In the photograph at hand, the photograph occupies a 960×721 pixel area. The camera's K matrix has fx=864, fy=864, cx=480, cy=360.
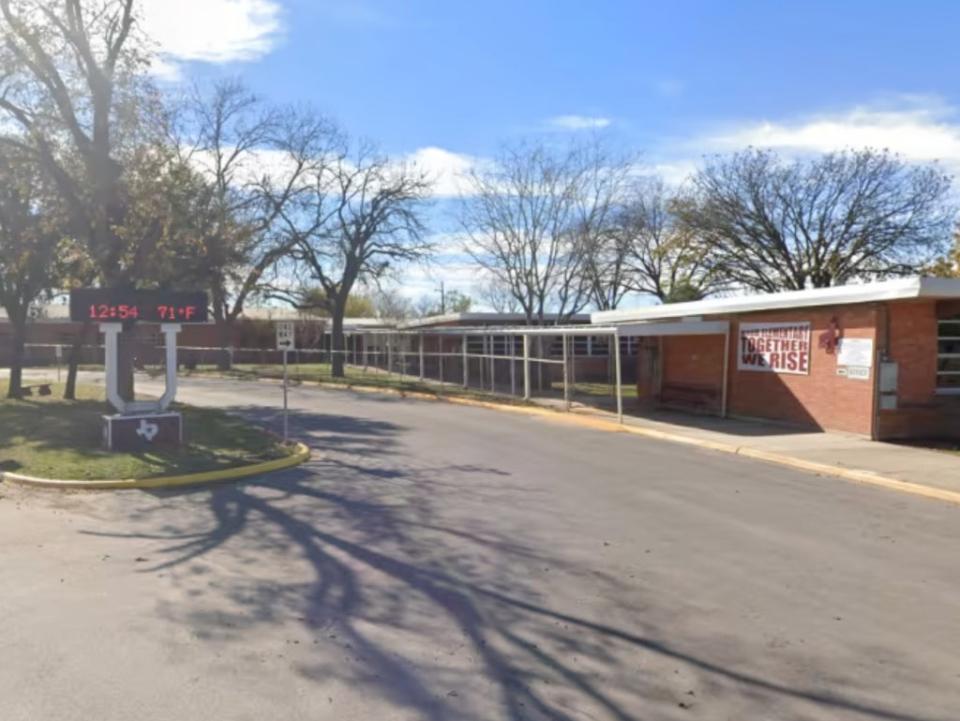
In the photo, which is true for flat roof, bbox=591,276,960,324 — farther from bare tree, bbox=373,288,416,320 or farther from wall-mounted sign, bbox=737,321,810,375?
bare tree, bbox=373,288,416,320

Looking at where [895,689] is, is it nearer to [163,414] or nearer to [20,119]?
[163,414]

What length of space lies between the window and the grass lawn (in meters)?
12.1

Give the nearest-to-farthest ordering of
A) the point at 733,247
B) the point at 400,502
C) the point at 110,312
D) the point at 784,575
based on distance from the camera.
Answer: the point at 784,575 → the point at 400,502 → the point at 110,312 → the point at 733,247

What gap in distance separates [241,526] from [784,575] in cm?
532

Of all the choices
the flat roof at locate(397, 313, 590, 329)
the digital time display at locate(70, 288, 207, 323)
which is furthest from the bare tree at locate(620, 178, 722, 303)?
the digital time display at locate(70, 288, 207, 323)

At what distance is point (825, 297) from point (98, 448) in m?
13.7

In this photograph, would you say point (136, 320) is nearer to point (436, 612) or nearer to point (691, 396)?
point (436, 612)

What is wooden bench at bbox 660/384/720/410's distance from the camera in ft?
71.6

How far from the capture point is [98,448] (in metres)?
14.4

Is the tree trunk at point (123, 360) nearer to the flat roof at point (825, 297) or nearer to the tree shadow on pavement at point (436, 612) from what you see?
the tree shadow on pavement at point (436, 612)

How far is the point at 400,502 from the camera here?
10.2 m

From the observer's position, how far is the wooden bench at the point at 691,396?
21.8m

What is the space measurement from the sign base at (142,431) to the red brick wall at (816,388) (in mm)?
12446

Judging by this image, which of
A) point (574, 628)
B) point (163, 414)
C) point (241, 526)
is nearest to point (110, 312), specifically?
point (163, 414)
